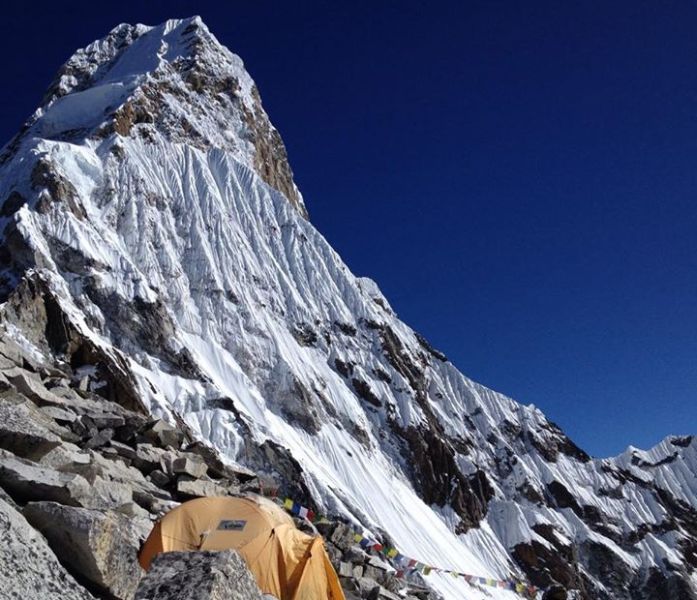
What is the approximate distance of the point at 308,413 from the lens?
73312 mm

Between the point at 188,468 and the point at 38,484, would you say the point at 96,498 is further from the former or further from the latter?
the point at 188,468

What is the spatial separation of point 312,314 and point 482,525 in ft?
120

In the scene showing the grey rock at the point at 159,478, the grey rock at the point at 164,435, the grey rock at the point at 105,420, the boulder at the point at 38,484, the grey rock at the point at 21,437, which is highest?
the grey rock at the point at 164,435

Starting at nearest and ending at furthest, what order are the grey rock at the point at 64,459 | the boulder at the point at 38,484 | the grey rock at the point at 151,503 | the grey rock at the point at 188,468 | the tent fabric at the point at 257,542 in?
1. the boulder at the point at 38,484
2. the grey rock at the point at 64,459
3. the tent fabric at the point at 257,542
4. the grey rock at the point at 151,503
5. the grey rock at the point at 188,468

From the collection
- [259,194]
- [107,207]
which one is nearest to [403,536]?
[107,207]

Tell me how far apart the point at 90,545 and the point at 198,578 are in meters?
1.09

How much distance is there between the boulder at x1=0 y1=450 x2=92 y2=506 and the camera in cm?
590

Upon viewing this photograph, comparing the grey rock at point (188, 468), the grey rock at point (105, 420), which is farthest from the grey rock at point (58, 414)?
the grey rock at point (188, 468)

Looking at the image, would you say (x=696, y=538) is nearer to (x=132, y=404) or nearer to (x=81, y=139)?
(x=132, y=404)

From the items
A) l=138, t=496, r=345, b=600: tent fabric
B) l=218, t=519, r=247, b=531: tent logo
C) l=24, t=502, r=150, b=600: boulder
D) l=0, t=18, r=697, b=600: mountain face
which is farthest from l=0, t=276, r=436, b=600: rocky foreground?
l=0, t=18, r=697, b=600: mountain face

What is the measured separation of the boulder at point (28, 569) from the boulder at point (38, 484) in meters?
2.19

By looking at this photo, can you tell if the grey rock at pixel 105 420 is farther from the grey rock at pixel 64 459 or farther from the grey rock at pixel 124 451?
the grey rock at pixel 64 459

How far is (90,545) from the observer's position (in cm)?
441

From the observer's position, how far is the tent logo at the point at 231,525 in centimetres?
934
